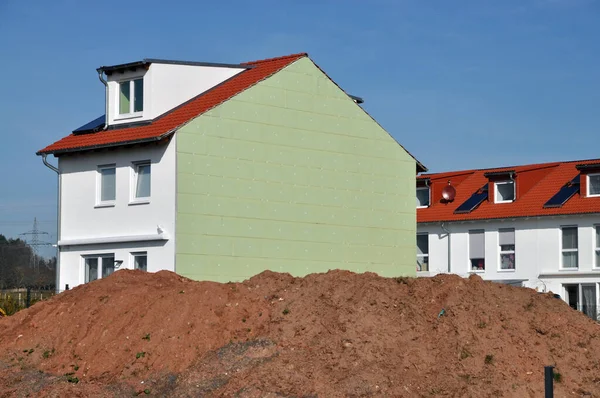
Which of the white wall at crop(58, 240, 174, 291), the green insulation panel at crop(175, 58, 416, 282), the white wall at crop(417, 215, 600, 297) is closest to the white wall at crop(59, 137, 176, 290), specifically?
the white wall at crop(58, 240, 174, 291)

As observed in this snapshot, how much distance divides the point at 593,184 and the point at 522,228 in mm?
3832

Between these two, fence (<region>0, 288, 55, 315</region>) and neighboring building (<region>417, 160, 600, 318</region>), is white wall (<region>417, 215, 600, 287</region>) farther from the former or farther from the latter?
fence (<region>0, 288, 55, 315</region>)

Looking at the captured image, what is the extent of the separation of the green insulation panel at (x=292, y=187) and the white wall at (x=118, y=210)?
423 mm

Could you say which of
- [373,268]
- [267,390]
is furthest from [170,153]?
[267,390]

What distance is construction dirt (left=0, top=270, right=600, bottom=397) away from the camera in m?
17.0

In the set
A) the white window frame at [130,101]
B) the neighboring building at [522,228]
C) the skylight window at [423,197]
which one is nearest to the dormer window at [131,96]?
the white window frame at [130,101]

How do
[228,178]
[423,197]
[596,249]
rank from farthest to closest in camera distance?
[423,197]
[596,249]
[228,178]

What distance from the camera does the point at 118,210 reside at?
3070cm

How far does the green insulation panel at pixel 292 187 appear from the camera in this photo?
98.7 feet

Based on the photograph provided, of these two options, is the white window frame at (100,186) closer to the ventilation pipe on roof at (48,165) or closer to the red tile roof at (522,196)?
the ventilation pipe on roof at (48,165)

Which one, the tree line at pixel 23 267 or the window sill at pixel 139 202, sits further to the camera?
the tree line at pixel 23 267

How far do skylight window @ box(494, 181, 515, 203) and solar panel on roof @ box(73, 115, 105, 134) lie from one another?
22512 mm

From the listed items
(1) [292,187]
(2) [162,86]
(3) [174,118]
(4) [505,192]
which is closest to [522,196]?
(4) [505,192]

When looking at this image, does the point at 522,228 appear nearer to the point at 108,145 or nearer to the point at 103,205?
the point at 103,205
